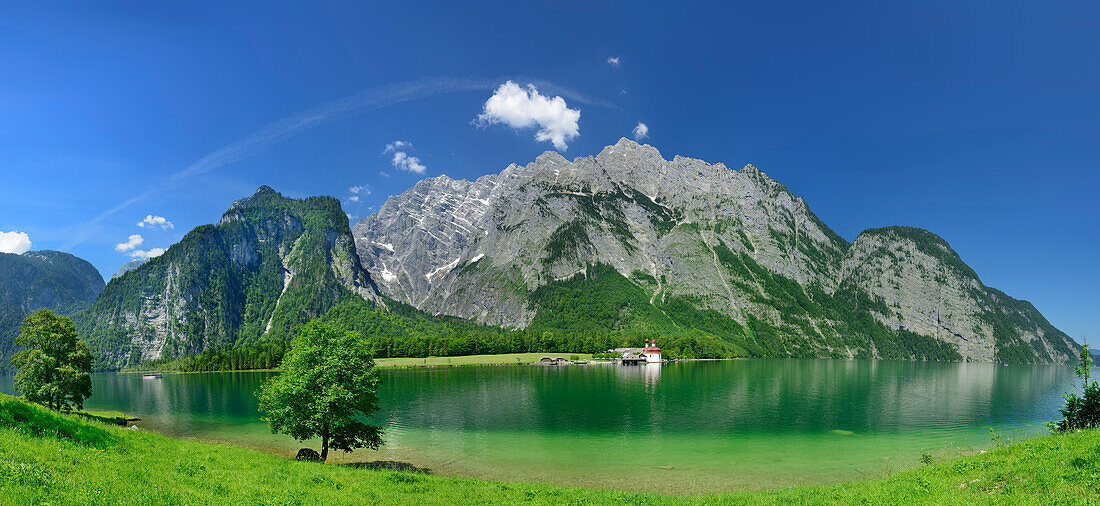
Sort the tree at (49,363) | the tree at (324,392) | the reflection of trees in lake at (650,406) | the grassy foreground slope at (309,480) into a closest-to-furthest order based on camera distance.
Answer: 1. the grassy foreground slope at (309,480)
2. the tree at (324,392)
3. the tree at (49,363)
4. the reflection of trees in lake at (650,406)

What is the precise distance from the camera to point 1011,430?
60.2 meters

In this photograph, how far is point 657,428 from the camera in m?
59.4

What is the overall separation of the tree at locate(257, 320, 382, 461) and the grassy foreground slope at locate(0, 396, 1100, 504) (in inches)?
253

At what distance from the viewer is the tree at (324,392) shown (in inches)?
1325

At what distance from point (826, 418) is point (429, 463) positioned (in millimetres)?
57092

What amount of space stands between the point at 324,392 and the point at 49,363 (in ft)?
132

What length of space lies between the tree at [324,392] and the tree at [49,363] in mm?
32701

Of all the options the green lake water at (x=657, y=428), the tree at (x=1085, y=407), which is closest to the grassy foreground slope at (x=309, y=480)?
the tree at (x=1085, y=407)

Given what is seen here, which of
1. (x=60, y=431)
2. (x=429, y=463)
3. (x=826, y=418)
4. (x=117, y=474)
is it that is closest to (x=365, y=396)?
(x=429, y=463)

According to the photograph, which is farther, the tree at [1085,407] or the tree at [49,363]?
the tree at [49,363]

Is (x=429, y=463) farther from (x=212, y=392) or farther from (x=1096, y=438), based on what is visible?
(x=212, y=392)

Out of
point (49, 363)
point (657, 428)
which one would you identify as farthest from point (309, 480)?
point (49, 363)

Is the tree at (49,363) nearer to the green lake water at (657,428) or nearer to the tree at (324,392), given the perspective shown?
the green lake water at (657,428)

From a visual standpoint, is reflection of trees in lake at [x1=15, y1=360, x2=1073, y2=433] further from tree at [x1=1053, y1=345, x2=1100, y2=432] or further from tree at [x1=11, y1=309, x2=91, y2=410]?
tree at [x1=1053, y1=345, x2=1100, y2=432]
